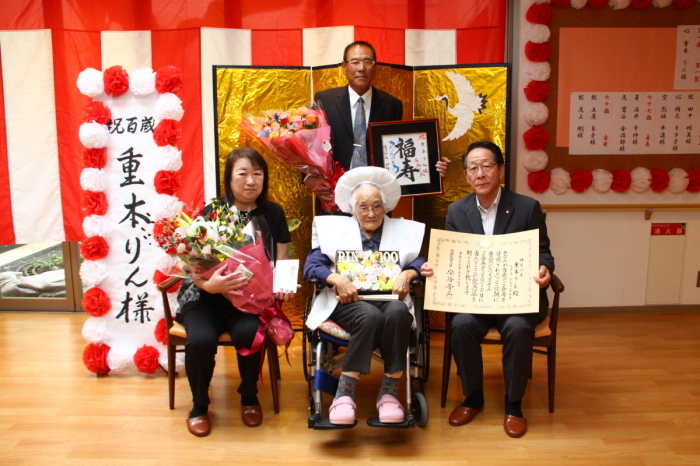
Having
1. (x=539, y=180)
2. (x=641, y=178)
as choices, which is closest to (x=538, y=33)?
(x=539, y=180)

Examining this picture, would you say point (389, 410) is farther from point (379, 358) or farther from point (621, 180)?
point (621, 180)

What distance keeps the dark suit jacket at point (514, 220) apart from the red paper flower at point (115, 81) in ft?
6.68

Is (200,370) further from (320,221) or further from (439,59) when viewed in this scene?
(439,59)

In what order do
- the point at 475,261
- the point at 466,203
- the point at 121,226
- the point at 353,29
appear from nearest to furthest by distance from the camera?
the point at 475,261 < the point at 466,203 < the point at 121,226 < the point at 353,29

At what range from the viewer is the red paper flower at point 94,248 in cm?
315

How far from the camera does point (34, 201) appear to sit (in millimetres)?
3980

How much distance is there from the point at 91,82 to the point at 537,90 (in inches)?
116

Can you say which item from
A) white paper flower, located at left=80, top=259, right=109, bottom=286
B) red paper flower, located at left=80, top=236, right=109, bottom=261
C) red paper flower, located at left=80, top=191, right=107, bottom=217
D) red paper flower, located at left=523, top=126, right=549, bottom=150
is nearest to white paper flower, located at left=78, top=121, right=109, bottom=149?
red paper flower, located at left=80, top=191, right=107, bottom=217

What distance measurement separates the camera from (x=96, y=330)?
10.5ft

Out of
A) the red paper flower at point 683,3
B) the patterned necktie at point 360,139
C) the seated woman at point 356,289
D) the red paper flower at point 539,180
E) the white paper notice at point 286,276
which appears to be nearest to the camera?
the seated woman at point 356,289

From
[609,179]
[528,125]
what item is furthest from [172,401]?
[609,179]

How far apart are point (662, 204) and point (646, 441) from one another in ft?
7.47

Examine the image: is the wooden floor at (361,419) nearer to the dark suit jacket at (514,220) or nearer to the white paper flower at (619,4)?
the dark suit jacket at (514,220)

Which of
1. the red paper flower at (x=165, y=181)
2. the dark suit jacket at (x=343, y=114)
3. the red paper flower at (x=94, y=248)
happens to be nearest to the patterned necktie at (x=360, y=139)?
the dark suit jacket at (x=343, y=114)
